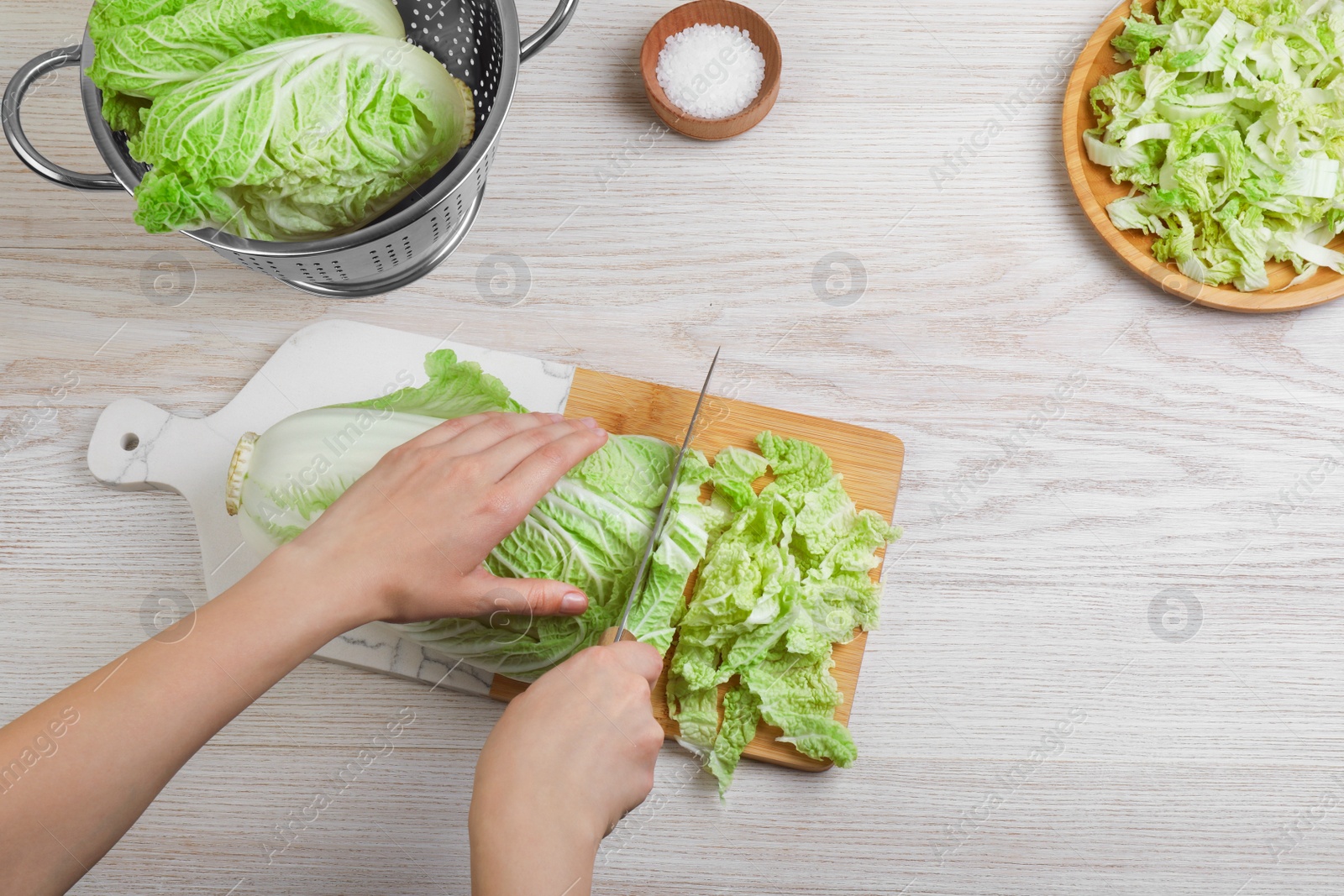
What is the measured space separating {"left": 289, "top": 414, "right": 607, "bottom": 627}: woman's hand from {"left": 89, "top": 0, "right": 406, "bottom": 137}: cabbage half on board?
804mm

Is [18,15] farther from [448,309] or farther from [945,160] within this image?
[945,160]

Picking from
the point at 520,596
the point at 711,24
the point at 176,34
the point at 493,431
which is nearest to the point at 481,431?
the point at 493,431

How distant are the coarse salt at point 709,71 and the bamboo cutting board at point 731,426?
67cm

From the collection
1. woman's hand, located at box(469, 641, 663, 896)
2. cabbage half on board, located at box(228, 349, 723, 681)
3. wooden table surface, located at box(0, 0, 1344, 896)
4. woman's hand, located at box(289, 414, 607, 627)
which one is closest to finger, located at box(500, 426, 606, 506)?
woman's hand, located at box(289, 414, 607, 627)

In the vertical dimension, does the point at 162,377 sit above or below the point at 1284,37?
below

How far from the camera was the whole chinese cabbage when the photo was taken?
148 cm

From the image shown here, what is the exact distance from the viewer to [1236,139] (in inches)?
73.1

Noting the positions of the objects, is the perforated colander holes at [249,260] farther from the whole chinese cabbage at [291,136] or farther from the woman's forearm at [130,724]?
the woman's forearm at [130,724]

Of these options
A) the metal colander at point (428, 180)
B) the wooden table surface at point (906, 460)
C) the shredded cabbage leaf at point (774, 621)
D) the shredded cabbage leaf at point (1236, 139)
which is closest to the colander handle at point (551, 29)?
the metal colander at point (428, 180)

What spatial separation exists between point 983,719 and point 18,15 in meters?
2.88

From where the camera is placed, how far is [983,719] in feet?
6.18

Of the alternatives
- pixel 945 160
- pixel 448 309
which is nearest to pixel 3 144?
pixel 448 309

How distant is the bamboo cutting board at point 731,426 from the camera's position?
1883mm

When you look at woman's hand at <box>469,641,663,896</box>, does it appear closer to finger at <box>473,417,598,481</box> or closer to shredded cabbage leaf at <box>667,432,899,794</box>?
shredded cabbage leaf at <box>667,432,899,794</box>
